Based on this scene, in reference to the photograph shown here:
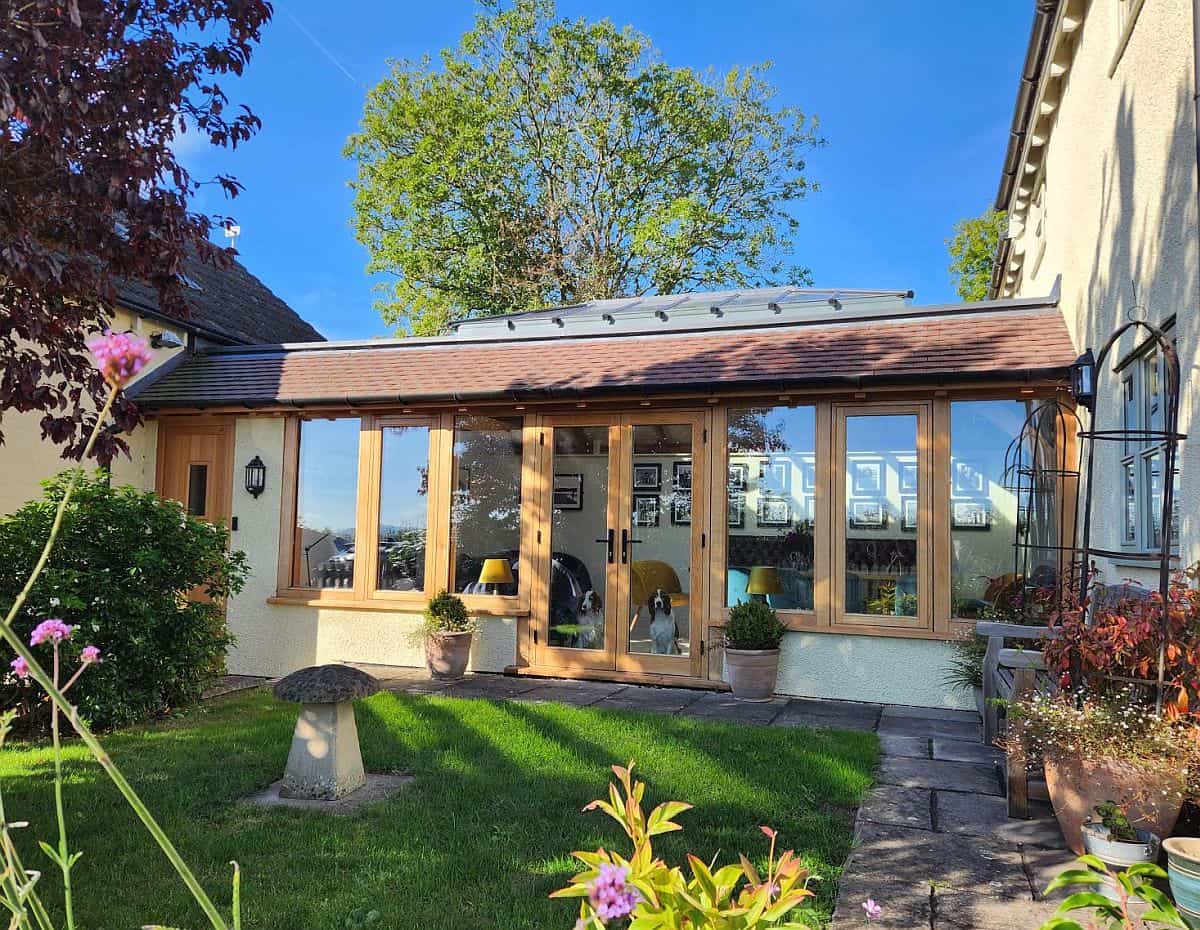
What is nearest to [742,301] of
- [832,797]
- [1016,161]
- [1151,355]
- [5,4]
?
[1016,161]

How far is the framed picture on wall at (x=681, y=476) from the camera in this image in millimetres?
7996

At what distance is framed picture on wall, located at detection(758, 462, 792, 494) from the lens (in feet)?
25.2

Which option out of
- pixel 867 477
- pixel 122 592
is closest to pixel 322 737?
pixel 122 592

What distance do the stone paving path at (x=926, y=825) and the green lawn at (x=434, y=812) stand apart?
0.54 feet

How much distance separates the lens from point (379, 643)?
871 cm

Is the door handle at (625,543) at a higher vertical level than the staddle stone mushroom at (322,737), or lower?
higher

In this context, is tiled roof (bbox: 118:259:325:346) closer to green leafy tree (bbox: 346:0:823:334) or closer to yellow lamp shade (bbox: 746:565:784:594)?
green leafy tree (bbox: 346:0:823:334)

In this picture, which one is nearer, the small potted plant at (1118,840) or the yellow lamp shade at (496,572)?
the small potted plant at (1118,840)

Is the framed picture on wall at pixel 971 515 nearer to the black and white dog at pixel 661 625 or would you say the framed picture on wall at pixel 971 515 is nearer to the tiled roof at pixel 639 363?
the tiled roof at pixel 639 363

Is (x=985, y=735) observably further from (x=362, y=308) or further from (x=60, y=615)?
(x=362, y=308)

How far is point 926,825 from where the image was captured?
416cm

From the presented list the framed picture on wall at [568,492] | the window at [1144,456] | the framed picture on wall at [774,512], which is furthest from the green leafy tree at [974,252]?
the window at [1144,456]

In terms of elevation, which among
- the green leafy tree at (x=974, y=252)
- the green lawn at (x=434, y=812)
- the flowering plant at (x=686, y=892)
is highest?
the green leafy tree at (x=974, y=252)

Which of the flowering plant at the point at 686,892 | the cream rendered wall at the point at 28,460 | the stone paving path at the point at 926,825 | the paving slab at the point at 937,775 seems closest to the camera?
the flowering plant at the point at 686,892
